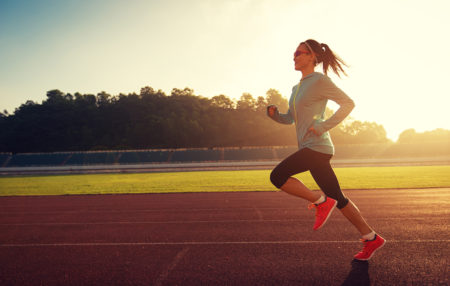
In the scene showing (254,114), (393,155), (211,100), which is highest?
(211,100)

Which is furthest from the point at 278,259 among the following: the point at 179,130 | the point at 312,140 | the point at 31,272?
the point at 179,130

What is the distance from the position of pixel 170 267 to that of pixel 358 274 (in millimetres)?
2084

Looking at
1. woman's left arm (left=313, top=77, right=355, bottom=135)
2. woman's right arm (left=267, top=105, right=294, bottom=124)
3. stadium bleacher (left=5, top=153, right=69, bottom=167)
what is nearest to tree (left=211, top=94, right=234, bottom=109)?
stadium bleacher (left=5, top=153, right=69, bottom=167)

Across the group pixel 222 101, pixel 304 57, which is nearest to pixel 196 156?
pixel 304 57

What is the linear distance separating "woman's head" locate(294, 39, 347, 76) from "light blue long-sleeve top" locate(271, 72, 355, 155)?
238mm

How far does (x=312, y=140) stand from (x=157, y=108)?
84.0 metres

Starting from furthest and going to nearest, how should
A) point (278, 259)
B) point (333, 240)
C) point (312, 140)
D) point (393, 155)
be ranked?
point (393, 155)
point (333, 240)
point (278, 259)
point (312, 140)

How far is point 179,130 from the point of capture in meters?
74.4

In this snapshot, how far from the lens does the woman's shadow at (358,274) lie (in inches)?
112

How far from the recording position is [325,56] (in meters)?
3.59

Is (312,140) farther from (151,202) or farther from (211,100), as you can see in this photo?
(211,100)

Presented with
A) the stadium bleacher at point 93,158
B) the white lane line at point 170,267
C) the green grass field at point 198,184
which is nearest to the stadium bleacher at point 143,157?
the stadium bleacher at point 93,158

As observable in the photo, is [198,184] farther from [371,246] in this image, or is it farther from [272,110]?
[371,246]

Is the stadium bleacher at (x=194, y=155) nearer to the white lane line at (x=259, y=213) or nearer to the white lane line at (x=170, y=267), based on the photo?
the white lane line at (x=259, y=213)
